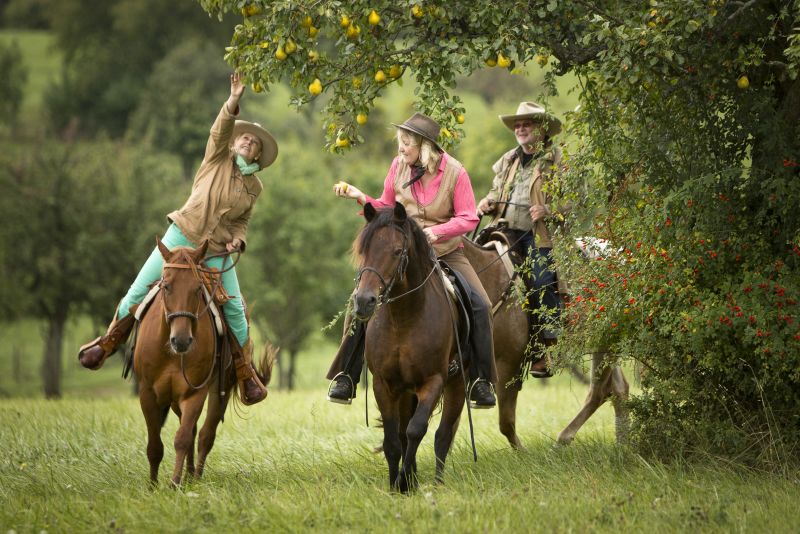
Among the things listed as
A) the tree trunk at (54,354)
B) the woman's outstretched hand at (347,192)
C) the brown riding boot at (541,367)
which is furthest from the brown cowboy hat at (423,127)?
the tree trunk at (54,354)

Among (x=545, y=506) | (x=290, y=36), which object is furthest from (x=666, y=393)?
(x=290, y=36)

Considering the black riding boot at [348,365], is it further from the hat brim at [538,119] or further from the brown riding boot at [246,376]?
the hat brim at [538,119]

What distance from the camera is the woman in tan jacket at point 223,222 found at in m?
8.84

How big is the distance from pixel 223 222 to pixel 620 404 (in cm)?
432

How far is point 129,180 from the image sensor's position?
32156mm

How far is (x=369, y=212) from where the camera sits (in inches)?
282

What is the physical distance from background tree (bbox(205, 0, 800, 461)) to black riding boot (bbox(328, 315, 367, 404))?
184 centimetres

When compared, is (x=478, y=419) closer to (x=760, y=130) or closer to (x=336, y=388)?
(x=336, y=388)

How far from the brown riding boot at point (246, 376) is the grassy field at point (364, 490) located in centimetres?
72

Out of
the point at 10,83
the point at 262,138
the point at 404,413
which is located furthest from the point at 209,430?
the point at 10,83

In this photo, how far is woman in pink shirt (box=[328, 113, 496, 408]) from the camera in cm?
816

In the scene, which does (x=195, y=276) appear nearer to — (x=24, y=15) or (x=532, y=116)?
(x=532, y=116)

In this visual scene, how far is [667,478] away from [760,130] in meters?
2.98

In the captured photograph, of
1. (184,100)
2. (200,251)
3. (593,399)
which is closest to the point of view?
(200,251)
